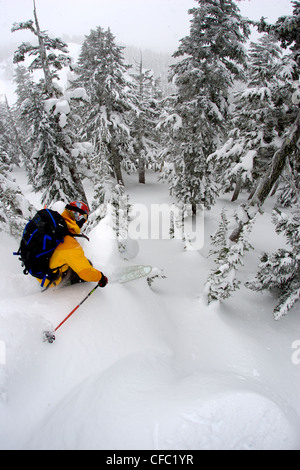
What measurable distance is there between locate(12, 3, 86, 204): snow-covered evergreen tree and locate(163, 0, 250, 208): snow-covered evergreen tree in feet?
21.6

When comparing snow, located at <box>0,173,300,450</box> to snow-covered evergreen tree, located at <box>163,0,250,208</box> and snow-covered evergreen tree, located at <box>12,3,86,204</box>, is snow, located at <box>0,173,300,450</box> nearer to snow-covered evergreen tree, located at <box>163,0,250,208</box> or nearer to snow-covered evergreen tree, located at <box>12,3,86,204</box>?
snow-covered evergreen tree, located at <box>12,3,86,204</box>

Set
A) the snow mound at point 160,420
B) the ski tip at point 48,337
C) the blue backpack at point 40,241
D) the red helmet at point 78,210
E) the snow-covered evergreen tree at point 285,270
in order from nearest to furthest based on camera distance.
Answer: the snow mound at point 160,420 < the ski tip at point 48,337 < the blue backpack at point 40,241 < the red helmet at point 78,210 < the snow-covered evergreen tree at point 285,270

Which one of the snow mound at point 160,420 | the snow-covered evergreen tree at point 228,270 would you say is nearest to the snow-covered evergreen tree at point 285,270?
the snow-covered evergreen tree at point 228,270

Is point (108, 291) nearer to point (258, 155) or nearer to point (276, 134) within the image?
point (258, 155)

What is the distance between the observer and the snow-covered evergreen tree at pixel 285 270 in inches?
266

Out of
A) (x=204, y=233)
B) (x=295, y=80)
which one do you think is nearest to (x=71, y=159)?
(x=204, y=233)

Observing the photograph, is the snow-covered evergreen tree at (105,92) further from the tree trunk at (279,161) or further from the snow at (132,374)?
the snow at (132,374)

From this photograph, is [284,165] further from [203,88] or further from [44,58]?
[44,58]

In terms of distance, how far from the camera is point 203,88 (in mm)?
13117

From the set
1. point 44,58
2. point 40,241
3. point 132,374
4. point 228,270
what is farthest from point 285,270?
point 44,58

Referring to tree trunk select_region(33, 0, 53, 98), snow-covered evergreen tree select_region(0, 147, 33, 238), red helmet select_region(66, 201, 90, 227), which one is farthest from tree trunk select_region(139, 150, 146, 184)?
red helmet select_region(66, 201, 90, 227)

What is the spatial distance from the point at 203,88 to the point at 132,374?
15018 mm

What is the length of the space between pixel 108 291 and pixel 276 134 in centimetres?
903

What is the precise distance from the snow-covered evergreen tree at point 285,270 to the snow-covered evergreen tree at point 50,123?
11048 mm
